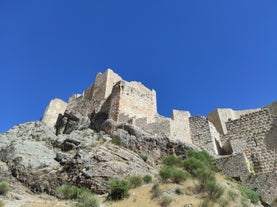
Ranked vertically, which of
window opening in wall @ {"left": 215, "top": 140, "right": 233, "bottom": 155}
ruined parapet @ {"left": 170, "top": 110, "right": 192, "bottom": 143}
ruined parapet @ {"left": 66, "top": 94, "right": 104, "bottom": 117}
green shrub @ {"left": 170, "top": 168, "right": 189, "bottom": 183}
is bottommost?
green shrub @ {"left": 170, "top": 168, "right": 189, "bottom": 183}

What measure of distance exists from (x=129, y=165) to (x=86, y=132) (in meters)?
6.54

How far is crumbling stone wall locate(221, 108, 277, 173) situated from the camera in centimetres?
1898

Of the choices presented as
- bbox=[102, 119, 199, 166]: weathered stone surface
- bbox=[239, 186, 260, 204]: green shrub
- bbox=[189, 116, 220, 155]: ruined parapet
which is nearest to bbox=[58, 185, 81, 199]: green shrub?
bbox=[102, 119, 199, 166]: weathered stone surface

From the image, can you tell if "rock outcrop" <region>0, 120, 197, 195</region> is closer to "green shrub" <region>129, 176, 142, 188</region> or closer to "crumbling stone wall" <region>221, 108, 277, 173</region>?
"green shrub" <region>129, 176, 142, 188</region>

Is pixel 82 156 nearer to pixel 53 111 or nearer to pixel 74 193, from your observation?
A: pixel 74 193

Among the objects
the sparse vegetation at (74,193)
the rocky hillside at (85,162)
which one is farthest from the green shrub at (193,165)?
the sparse vegetation at (74,193)

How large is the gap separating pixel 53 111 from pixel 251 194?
105 ft

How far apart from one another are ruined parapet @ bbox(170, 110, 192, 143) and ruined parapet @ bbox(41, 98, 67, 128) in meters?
22.4

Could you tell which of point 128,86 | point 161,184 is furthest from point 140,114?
point 161,184

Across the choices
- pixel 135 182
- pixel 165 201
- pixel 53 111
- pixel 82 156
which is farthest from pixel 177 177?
pixel 53 111

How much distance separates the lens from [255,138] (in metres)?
20.3

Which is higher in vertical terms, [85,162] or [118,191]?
[85,162]

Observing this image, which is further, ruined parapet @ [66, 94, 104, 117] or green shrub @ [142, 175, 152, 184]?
ruined parapet @ [66, 94, 104, 117]

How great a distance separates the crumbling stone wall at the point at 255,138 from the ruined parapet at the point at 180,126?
304 cm
